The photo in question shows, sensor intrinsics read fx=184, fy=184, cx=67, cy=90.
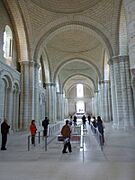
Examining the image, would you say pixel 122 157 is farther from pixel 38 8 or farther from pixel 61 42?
pixel 61 42

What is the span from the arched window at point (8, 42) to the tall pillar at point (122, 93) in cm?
936

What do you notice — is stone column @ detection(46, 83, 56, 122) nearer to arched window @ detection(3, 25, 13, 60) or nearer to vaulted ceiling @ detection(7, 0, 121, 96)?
vaulted ceiling @ detection(7, 0, 121, 96)

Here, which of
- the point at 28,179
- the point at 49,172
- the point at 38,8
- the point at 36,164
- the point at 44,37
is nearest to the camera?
the point at 28,179

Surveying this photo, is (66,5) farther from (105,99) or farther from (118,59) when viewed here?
(105,99)

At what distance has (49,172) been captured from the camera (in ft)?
15.4

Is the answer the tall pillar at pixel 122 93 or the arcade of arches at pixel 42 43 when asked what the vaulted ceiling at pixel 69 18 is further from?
the tall pillar at pixel 122 93

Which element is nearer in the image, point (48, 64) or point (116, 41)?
point (116, 41)

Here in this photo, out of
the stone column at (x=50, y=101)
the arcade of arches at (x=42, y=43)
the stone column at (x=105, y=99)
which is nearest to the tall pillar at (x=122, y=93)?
the arcade of arches at (x=42, y=43)

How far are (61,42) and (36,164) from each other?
74.8 feet

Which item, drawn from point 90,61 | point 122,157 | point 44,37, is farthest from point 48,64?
point 122,157

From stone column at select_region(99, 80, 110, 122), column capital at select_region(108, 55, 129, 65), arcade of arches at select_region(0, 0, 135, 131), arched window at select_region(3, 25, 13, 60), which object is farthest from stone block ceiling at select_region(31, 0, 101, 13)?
stone column at select_region(99, 80, 110, 122)

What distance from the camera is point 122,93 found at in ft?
51.6

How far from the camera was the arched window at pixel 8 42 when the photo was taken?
15.8 meters

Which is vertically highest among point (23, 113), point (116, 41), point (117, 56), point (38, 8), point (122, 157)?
point (38, 8)
